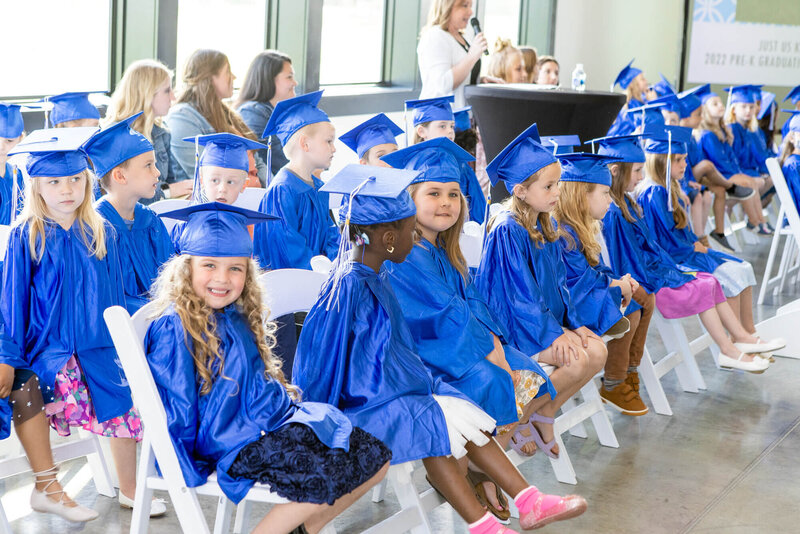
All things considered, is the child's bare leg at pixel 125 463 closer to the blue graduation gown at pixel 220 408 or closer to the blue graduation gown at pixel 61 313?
the blue graduation gown at pixel 61 313

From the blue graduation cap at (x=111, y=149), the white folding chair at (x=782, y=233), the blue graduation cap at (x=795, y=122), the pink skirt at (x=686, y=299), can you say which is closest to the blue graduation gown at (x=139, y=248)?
the blue graduation cap at (x=111, y=149)

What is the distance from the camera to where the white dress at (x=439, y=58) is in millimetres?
5754

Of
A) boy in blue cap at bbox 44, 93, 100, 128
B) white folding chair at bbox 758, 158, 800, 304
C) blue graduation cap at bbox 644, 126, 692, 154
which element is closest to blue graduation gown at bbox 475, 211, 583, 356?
blue graduation cap at bbox 644, 126, 692, 154

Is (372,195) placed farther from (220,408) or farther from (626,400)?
(626,400)

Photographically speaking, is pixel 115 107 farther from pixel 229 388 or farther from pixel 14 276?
pixel 229 388

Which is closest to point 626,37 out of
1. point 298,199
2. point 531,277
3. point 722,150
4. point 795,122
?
point 722,150

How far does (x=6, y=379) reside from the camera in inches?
102

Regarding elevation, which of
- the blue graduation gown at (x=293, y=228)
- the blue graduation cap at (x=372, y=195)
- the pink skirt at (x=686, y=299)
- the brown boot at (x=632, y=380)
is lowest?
the brown boot at (x=632, y=380)

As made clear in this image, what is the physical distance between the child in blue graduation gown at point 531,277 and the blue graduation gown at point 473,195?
1.25 m

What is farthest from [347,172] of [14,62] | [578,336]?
[14,62]

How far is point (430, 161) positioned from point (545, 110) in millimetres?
2633

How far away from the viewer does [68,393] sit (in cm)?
275

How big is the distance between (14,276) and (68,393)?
0.36 meters

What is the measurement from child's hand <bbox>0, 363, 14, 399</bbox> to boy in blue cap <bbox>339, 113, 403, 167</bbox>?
6.31 ft
